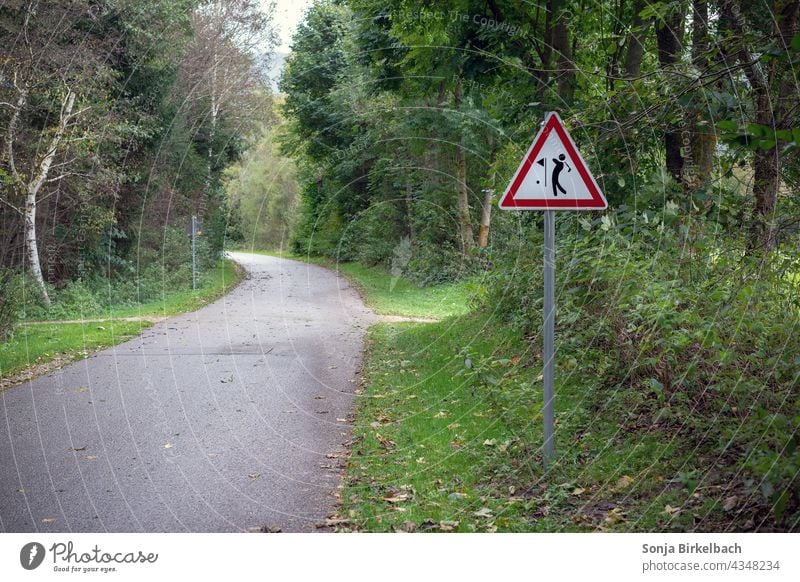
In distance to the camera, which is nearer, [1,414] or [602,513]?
[602,513]

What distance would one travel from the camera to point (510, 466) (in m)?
5.69

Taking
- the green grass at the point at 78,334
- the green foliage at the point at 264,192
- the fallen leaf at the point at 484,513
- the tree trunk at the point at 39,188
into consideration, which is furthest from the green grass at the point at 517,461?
the green foliage at the point at 264,192

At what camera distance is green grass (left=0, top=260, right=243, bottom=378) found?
480 inches

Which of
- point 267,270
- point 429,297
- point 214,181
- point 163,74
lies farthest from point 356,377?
point 267,270

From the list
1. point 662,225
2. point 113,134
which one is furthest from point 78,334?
point 662,225

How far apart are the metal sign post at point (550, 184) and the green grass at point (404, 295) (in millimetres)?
10975

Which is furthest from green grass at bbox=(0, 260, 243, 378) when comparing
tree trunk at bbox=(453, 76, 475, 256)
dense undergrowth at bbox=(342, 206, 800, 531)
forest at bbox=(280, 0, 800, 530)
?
tree trunk at bbox=(453, 76, 475, 256)

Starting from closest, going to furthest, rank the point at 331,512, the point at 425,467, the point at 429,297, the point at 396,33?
1. the point at 331,512
2. the point at 425,467
3. the point at 396,33
4. the point at 429,297

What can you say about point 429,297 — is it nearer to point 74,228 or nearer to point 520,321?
point 74,228

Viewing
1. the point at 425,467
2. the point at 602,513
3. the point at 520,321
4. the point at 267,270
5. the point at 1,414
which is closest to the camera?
the point at 602,513

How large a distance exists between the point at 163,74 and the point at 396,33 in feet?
40.8

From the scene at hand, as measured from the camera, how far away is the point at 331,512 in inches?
201
